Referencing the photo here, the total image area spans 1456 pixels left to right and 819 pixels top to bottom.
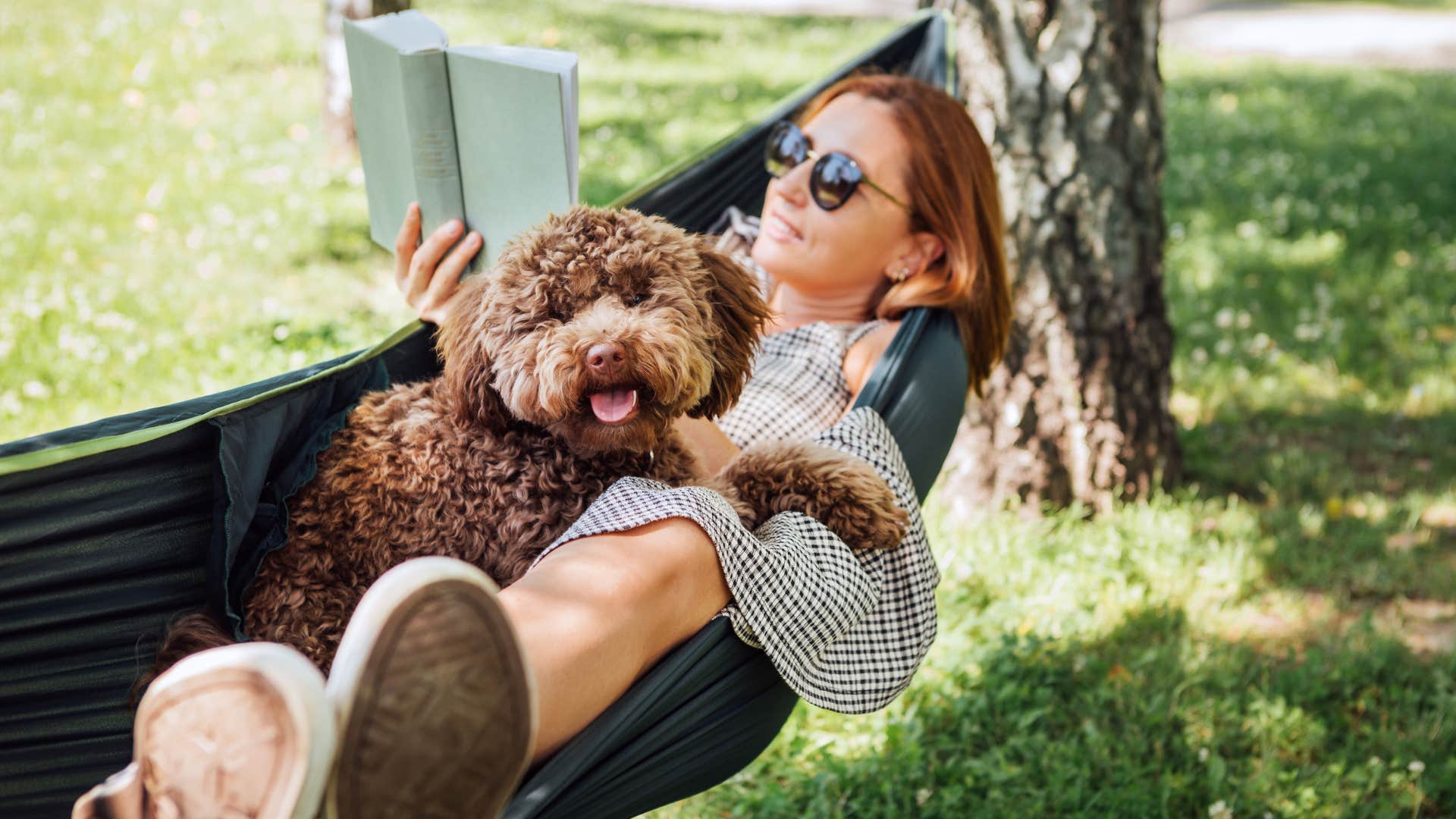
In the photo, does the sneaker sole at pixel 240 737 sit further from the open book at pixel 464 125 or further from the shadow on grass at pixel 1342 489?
the shadow on grass at pixel 1342 489

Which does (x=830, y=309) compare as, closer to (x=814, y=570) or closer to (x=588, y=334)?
(x=814, y=570)

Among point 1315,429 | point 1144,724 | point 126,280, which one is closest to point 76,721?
point 1144,724

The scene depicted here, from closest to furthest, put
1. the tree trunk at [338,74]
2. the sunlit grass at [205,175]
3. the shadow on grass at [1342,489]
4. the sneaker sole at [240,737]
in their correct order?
the sneaker sole at [240,737] → the shadow on grass at [1342,489] → the sunlit grass at [205,175] → the tree trunk at [338,74]

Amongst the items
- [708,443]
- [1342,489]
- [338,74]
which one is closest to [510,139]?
[708,443]

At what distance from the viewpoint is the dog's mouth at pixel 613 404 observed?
1.91 m

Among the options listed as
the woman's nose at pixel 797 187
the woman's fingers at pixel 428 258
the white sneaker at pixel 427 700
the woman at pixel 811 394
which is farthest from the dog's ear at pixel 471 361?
the woman's nose at pixel 797 187

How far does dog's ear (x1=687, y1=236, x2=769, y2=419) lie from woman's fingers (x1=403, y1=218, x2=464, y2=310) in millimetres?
530

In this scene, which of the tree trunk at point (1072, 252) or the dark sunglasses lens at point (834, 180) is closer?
the dark sunglasses lens at point (834, 180)

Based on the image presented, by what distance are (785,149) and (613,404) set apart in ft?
4.55

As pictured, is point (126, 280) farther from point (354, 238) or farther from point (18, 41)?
point (18, 41)

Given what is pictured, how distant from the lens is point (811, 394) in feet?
9.13

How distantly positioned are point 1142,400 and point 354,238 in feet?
13.3

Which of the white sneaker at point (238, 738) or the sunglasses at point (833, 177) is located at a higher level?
the sunglasses at point (833, 177)

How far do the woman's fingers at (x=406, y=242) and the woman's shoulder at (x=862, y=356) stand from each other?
1034 mm
